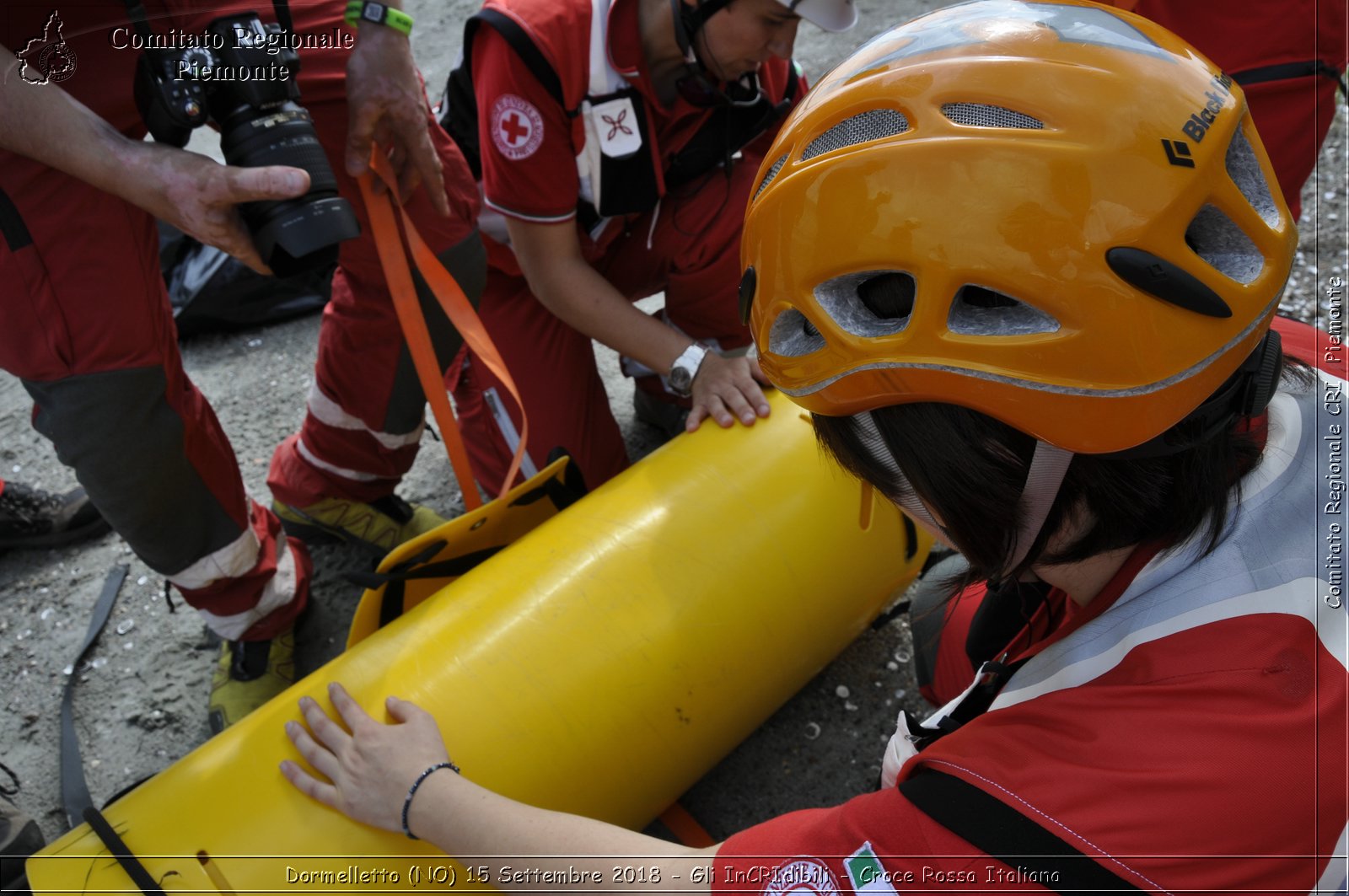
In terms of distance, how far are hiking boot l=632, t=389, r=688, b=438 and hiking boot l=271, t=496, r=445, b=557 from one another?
30.1 inches

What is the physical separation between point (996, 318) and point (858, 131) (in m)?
0.26

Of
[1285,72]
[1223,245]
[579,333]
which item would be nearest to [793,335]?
[1223,245]

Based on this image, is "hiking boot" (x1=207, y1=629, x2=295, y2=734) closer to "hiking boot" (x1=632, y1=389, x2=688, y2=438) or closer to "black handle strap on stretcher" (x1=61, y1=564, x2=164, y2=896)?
"black handle strap on stretcher" (x1=61, y1=564, x2=164, y2=896)

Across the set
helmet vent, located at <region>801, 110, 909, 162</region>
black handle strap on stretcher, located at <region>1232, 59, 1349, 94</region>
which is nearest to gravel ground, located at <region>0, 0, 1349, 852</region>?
black handle strap on stretcher, located at <region>1232, 59, 1349, 94</region>

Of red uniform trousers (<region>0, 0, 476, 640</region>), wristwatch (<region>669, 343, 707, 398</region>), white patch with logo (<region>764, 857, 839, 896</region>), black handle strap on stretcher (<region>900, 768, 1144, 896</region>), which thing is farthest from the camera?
wristwatch (<region>669, 343, 707, 398</region>)

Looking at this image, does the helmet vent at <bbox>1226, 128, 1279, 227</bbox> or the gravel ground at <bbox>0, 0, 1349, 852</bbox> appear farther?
the gravel ground at <bbox>0, 0, 1349, 852</bbox>

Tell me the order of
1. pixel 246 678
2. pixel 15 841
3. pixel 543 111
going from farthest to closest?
pixel 246 678, pixel 543 111, pixel 15 841

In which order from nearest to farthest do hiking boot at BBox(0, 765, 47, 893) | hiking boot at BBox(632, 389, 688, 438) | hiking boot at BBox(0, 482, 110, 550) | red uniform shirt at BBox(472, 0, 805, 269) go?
hiking boot at BBox(0, 765, 47, 893) < red uniform shirt at BBox(472, 0, 805, 269) < hiking boot at BBox(0, 482, 110, 550) < hiking boot at BBox(632, 389, 688, 438)

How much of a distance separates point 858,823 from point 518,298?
6.68 ft

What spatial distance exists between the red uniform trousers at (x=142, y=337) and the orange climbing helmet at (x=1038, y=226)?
1.35 meters

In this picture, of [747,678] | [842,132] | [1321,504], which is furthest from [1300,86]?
[747,678]

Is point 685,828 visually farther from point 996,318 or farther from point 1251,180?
point 1251,180

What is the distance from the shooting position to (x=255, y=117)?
169cm

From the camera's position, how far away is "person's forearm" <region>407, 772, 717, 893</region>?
1178 millimetres
